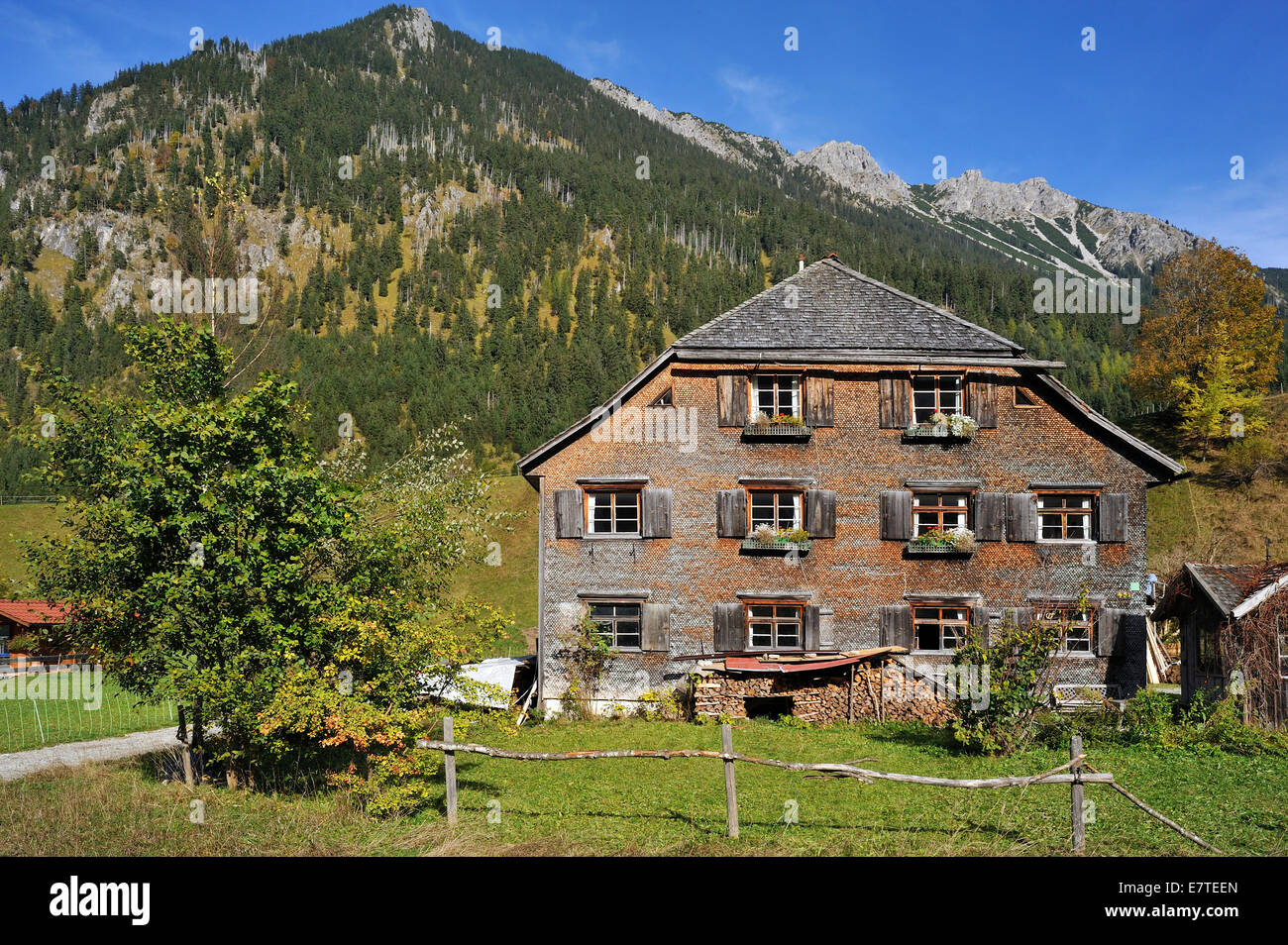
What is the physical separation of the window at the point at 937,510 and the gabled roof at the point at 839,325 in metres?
4.54

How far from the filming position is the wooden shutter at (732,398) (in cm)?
2670

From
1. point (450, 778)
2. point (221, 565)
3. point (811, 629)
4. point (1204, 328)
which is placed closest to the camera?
point (450, 778)

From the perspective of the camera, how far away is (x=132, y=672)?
1427cm

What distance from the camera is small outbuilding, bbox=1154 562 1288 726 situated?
2117 centimetres

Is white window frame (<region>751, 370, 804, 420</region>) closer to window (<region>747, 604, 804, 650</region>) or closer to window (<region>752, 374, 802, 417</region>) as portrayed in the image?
window (<region>752, 374, 802, 417</region>)

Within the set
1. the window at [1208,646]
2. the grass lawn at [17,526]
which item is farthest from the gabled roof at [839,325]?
the grass lawn at [17,526]

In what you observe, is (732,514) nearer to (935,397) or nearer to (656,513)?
(656,513)

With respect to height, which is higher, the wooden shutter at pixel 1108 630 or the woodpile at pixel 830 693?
the wooden shutter at pixel 1108 630

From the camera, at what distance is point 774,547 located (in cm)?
2583

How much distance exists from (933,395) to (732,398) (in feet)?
21.4

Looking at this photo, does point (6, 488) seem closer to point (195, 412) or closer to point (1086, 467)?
point (195, 412)

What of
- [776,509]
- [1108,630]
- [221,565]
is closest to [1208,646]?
[1108,630]

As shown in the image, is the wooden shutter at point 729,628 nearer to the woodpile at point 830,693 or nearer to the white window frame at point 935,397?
the woodpile at point 830,693

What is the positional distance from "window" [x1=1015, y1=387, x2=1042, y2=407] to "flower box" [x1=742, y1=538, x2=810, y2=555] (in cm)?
816
